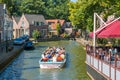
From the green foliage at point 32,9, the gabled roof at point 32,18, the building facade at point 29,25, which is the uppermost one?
the green foliage at point 32,9

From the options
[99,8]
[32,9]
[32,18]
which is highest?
[32,9]

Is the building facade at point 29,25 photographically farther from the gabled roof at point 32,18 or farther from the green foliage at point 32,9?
the green foliage at point 32,9

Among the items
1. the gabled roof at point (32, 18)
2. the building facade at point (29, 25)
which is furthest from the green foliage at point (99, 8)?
the gabled roof at point (32, 18)

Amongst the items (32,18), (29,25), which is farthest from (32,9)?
(29,25)

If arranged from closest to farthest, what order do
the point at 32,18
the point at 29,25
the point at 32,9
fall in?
the point at 29,25 → the point at 32,18 → the point at 32,9

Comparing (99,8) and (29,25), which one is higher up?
(99,8)

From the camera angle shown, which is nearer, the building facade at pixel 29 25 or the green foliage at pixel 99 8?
the green foliage at pixel 99 8

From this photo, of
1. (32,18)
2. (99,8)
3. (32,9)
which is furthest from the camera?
(32,9)

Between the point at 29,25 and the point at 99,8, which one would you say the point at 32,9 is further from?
the point at 99,8

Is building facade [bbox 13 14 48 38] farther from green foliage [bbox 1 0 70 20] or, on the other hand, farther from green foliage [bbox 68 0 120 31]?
green foliage [bbox 68 0 120 31]

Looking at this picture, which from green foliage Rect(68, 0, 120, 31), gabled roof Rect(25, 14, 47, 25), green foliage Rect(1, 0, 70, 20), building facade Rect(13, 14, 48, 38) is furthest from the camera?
green foliage Rect(1, 0, 70, 20)

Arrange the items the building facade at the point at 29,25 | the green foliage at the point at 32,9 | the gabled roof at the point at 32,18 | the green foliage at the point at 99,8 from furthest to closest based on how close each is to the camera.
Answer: the green foliage at the point at 32,9
the gabled roof at the point at 32,18
the building facade at the point at 29,25
the green foliage at the point at 99,8

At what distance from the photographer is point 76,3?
232 ft

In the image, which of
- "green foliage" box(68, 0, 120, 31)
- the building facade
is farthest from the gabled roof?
"green foliage" box(68, 0, 120, 31)
